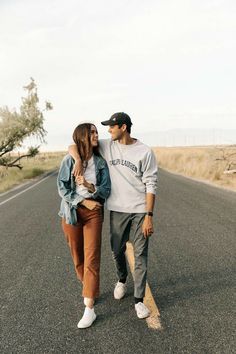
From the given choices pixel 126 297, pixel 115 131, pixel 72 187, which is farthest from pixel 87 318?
pixel 115 131

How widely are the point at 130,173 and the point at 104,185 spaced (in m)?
0.29

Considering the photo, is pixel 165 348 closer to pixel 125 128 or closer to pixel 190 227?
pixel 125 128

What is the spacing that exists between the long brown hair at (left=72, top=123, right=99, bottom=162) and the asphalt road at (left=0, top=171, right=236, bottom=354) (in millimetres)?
1592

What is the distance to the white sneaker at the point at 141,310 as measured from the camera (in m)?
3.73

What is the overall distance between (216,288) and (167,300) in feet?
2.25

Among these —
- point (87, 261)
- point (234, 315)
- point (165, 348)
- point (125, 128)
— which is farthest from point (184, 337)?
point (125, 128)

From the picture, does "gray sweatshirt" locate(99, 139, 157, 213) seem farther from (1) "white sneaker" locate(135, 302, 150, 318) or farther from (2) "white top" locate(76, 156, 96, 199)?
(1) "white sneaker" locate(135, 302, 150, 318)

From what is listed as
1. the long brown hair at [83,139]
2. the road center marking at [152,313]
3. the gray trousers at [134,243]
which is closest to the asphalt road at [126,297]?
the road center marking at [152,313]

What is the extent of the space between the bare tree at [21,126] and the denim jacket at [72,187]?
27460mm

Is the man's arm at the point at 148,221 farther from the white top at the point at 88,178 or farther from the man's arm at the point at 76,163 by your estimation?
the man's arm at the point at 76,163

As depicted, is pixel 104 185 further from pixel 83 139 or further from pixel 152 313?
pixel 152 313

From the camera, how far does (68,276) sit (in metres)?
5.06

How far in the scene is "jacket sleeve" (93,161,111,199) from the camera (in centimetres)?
378

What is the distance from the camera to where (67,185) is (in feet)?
12.4
